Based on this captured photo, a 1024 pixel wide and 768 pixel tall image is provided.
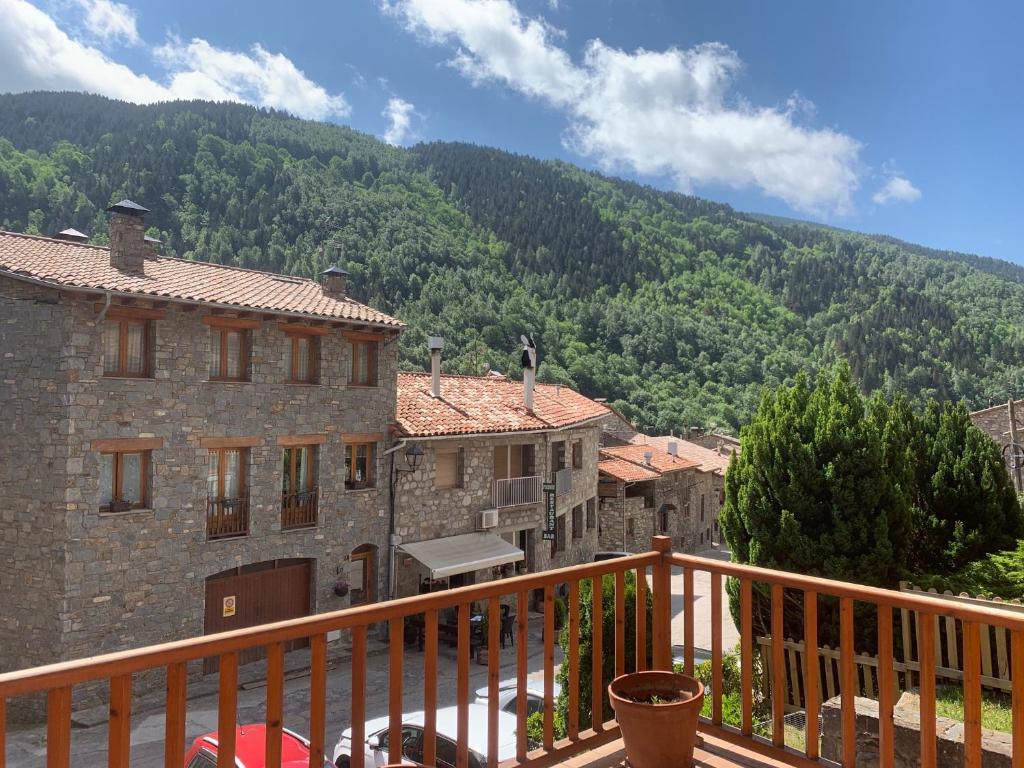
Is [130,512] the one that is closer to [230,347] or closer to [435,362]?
[230,347]

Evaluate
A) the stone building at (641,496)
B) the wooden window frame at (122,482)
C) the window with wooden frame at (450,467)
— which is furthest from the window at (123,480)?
the stone building at (641,496)

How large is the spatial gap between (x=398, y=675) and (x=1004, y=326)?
333 ft

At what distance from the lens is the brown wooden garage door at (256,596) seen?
1484 centimetres

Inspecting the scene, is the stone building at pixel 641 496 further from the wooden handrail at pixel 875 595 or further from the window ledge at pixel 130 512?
the wooden handrail at pixel 875 595

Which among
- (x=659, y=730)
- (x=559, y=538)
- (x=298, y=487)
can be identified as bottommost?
(x=559, y=538)

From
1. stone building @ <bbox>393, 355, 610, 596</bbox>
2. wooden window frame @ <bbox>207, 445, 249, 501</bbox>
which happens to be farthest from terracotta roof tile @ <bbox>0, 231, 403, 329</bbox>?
stone building @ <bbox>393, 355, 610, 596</bbox>

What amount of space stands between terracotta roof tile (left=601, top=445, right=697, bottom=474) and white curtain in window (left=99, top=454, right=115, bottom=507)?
69.3ft

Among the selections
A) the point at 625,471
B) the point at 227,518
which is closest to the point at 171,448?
the point at 227,518

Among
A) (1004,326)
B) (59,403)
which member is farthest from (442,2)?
(1004,326)

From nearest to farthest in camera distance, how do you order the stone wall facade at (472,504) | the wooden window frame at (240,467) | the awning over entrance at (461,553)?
the wooden window frame at (240,467) < the awning over entrance at (461,553) < the stone wall facade at (472,504)

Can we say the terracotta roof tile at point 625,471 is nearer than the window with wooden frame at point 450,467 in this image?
No

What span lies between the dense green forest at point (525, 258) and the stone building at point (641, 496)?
21871 millimetres

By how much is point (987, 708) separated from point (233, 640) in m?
6.97

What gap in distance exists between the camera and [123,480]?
528 inches
